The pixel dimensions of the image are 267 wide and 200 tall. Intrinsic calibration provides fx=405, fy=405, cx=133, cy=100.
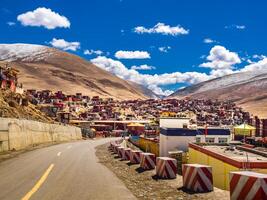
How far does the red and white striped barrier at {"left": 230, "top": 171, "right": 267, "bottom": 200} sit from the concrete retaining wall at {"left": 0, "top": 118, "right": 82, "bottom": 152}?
22.8 meters

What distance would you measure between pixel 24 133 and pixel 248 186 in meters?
31.2

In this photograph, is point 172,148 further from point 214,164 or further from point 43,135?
point 43,135

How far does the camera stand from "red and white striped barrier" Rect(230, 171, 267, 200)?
9.01 m

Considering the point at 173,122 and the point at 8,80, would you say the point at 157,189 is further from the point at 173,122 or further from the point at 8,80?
the point at 8,80

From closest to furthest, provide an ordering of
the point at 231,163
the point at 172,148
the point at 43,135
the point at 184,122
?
the point at 231,163 → the point at 172,148 → the point at 184,122 → the point at 43,135

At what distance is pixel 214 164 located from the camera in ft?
63.1

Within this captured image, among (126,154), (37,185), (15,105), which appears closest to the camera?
(37,185)

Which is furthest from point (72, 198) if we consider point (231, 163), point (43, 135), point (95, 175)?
point (43, 135)

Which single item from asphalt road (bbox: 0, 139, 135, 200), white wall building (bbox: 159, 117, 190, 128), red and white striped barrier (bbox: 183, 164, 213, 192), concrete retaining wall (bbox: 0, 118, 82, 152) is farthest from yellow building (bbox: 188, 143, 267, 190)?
white wall building (bbox: 159, 117, 190, 128)

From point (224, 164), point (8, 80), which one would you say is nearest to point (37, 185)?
point (224, 164)

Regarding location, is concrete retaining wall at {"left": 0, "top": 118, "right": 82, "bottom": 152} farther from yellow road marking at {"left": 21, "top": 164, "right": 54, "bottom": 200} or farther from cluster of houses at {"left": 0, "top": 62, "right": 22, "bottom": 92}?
cluster of houses at {"left": 0, "top": 62, "right": 22, "bottom": 92}

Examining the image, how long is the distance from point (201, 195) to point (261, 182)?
11.0 feet

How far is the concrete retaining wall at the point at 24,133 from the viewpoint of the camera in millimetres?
30406

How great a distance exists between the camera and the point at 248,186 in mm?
9320
